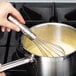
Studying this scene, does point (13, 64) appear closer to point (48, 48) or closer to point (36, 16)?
point (48, 48)

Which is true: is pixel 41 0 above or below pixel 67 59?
above

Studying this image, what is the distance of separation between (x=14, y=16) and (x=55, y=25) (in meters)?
0.13

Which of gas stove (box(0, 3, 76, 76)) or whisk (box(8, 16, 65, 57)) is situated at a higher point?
gas stove (box(0, 3, 76, 76))

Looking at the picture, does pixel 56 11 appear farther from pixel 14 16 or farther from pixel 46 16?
pixel 14 16

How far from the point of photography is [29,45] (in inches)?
30.2

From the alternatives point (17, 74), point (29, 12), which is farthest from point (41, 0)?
point (17, 74)

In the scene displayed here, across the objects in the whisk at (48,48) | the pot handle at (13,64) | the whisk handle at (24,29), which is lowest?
the pot handle at (13,64)

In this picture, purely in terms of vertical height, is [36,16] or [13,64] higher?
[36,16]

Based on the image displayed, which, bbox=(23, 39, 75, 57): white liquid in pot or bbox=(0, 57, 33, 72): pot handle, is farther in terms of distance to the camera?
bbox=(23, 39, 75, 57): white liquid in pot

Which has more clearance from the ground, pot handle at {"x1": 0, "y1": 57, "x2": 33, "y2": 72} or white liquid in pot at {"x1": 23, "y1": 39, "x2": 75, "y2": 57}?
white liquid in pot at {"x1": 23, "y1": 39, "x2": 75, "y2": 57}

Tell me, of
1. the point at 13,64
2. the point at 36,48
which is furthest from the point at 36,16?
the point at 13,64

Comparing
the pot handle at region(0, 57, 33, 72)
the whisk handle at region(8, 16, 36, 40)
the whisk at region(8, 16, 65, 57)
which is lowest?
the pot handle at region(0, 57, 33, 72)

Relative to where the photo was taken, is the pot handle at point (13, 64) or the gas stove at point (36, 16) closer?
the pot handle at point (13, 64)

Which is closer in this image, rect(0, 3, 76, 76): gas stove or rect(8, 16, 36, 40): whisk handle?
rect(8, 16, 36, 40): whisk handle
